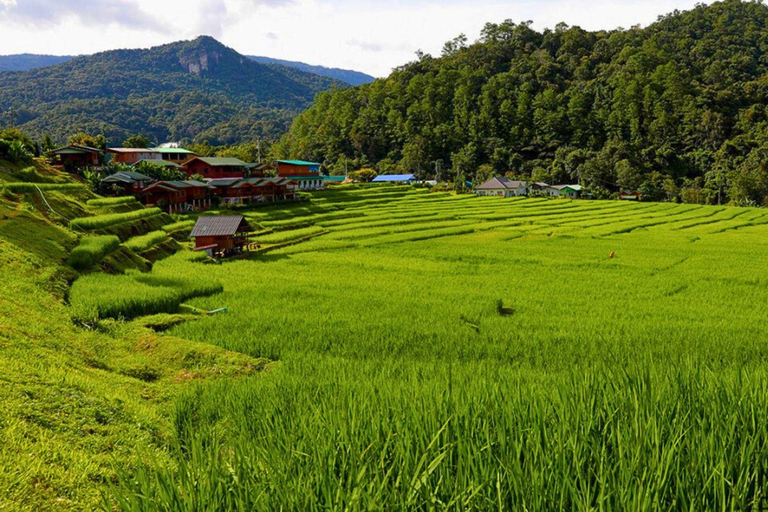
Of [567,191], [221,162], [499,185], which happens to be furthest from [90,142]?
[567,191]

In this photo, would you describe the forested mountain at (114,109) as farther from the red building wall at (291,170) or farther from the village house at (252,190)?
the village house at (252,190)

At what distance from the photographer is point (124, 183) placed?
113 feet

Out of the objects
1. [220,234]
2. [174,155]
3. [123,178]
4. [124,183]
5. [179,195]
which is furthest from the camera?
[174,155]

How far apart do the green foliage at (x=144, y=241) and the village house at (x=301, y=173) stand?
36.3 metres

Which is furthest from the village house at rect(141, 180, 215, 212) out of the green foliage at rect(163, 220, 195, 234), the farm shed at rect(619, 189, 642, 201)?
the farm shed at rect(619, 189, 642, 201)

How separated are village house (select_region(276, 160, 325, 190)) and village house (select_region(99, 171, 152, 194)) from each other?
26.9 meters

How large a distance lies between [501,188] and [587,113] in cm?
4028

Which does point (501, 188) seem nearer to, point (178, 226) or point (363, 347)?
point (178, 226)

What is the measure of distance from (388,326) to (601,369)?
23.2 ft

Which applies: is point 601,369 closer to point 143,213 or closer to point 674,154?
point 143,213

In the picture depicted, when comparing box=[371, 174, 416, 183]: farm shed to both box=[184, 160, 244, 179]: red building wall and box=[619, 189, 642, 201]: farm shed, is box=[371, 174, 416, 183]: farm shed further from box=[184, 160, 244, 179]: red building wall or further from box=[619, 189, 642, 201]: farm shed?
box=[184, 160, 244, 179]: red building wall

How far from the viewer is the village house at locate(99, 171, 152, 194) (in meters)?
34.1

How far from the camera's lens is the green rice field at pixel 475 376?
121 inches

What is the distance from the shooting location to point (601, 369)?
5438 millimetres
